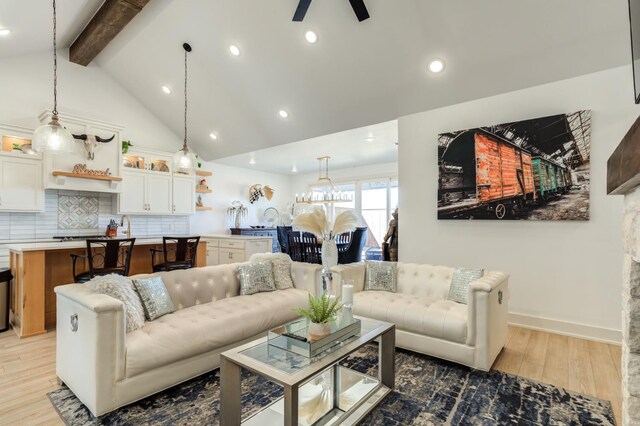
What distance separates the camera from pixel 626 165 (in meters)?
1.12

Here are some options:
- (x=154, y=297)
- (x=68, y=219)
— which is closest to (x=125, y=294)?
(x=154, y=297)

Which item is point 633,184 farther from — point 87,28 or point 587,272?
point 87,28

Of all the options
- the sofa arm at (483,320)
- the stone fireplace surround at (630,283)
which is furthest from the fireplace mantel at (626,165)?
the sofa arm at (483,320)

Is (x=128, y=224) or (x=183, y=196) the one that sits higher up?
(x=183, y=196)

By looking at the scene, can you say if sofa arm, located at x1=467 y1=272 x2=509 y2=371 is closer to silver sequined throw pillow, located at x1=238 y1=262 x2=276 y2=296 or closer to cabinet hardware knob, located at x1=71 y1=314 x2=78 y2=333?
silver sequined throw pillow, located at x1=238 y1=262 x2=276 y2=296

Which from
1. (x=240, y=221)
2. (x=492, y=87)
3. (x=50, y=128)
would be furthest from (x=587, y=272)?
(x=240, y=221)

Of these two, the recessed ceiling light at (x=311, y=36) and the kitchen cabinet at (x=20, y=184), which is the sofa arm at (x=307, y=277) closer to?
the recessed ceiling light at (x=311, y=36)

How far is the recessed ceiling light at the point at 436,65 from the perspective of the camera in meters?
3.32

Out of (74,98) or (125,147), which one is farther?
(125,147)

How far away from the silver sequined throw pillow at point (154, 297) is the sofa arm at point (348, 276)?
153cm

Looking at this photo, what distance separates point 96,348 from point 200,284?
117 centimetres

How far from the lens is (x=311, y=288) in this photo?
3.46 meters

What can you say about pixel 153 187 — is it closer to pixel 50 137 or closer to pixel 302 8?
pixel 50 137

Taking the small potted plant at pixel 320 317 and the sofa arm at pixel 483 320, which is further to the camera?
the sofa arm at pixel 483 320
